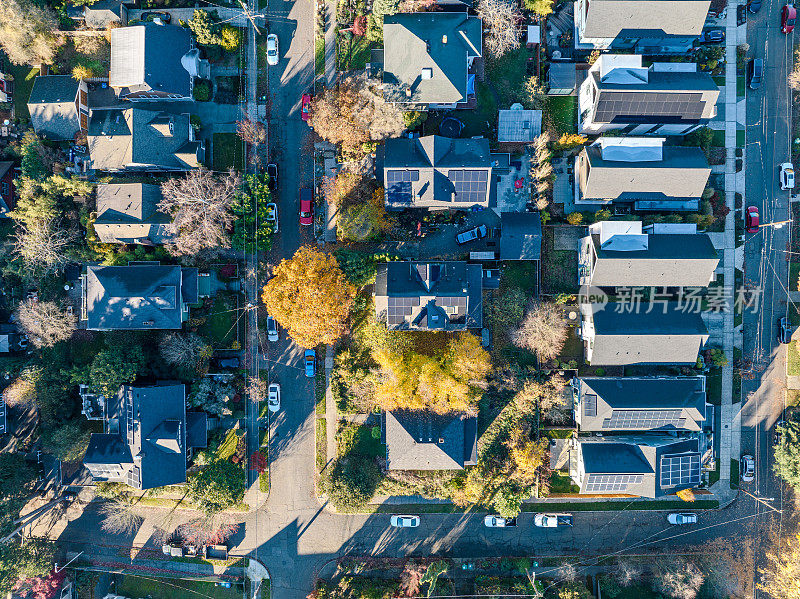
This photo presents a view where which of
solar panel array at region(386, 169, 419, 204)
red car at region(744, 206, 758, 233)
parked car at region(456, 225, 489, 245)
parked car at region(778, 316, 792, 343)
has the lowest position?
parked car at region(778, 316, 792, 343)

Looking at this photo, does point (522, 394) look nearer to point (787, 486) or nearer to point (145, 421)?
point (787, 486)

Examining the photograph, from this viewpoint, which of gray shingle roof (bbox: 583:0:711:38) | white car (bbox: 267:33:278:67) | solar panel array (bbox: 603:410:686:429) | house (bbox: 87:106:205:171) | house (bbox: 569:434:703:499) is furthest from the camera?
white car (bbox: 267:33:278:67)

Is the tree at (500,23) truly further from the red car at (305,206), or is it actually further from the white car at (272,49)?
the red car at (305,206)

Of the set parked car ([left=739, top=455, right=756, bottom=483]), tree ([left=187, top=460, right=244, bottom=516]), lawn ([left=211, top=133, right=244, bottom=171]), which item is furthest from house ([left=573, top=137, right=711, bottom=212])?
tree ([left=187, top=460, right=244, bottom=516])

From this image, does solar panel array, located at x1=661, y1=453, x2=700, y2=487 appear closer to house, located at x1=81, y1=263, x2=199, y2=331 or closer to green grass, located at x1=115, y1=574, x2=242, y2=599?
green grass, located at x1=115, y1=574, x2=242, y2=599

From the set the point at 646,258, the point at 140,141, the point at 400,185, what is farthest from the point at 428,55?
the point at 140,141

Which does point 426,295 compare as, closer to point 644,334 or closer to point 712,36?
point 644,334
